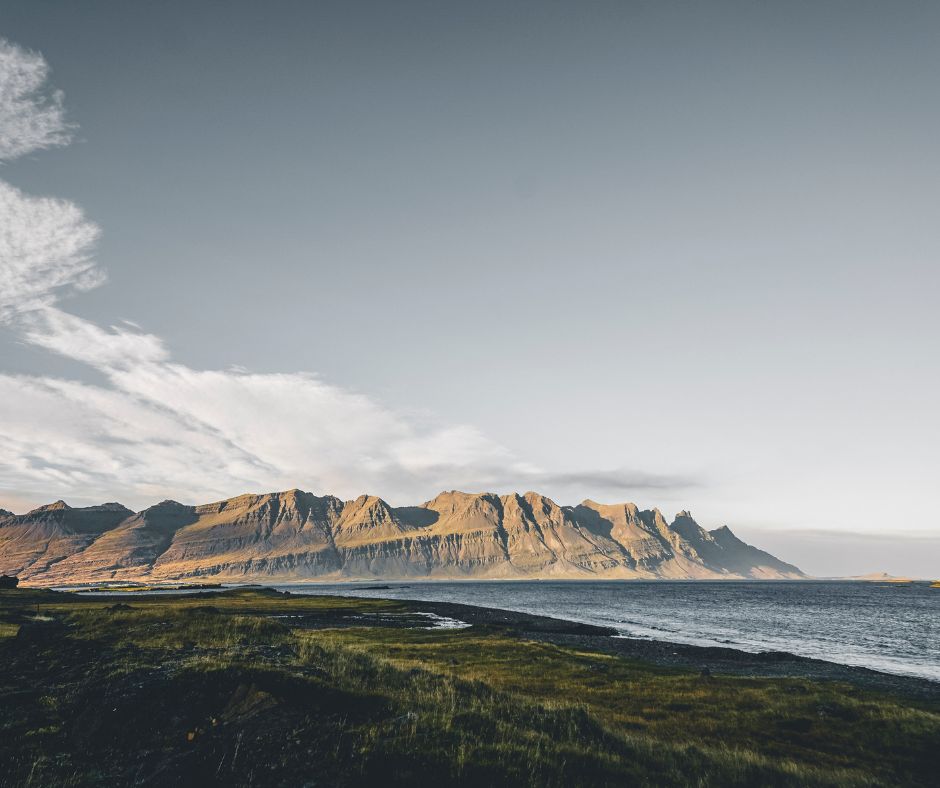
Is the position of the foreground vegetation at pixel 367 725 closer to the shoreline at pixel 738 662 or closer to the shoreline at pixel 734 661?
the shoreline at pixel 734 661

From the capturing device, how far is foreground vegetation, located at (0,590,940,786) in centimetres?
1445

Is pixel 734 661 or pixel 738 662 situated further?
pixel 734 661

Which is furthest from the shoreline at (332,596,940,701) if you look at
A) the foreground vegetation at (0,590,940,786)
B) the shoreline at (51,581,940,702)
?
the foreground vegetation at (0,590,940,786)

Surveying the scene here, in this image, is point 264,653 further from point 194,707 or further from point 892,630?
point 892,630

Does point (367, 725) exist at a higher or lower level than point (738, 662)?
higher

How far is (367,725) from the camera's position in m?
16.2

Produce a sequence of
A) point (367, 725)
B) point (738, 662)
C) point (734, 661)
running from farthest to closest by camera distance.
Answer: point (734, 661)
point (738, 662)
point (367, 725)

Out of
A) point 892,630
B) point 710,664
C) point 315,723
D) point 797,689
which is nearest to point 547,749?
point 315,723

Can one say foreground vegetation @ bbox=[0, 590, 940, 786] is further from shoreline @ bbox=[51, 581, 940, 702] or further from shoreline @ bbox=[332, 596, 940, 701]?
shoreline @ bbox=[332, 596, 940, 701]

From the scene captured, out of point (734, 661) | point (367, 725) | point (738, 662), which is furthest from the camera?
point (734, 661)

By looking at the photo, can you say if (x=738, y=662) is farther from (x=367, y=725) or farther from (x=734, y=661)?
(x=367, y=725)

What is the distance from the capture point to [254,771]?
14078 millimetres

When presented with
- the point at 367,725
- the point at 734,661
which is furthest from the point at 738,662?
the point at 367,725

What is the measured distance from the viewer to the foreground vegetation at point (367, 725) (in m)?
14.5
